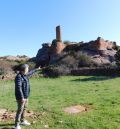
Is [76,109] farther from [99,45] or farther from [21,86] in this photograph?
[99,45]

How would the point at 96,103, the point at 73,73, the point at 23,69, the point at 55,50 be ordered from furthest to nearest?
the point at 55,50 → the point at 73,73 → the point at 96,103 → the point at 23,69

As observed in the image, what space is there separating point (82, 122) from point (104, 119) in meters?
0.81

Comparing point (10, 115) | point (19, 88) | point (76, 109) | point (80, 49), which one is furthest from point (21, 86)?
point (80, 49)

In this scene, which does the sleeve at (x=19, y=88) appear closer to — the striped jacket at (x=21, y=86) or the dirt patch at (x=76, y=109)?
the striped jacket at (x=21, y=86)

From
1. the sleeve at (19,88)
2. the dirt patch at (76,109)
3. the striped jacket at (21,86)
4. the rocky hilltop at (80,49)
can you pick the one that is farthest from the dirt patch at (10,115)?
the rocky hilltop at (80,49)

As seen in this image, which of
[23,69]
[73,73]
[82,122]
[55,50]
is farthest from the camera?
[55,50]

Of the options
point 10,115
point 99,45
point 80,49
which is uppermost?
point 99,45

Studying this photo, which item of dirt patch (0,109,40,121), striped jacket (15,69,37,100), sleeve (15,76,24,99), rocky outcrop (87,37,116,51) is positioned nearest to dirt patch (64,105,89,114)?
dirt patch (0,109,40,121)

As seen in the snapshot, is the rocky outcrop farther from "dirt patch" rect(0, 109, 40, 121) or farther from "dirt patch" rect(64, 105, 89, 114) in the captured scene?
"dirt patch" rect(0, 109, 40, 121)

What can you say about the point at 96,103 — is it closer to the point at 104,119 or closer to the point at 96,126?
the point at 104,119

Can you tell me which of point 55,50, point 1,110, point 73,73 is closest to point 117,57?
point 73,73

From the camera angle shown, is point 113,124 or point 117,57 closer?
point 113,124

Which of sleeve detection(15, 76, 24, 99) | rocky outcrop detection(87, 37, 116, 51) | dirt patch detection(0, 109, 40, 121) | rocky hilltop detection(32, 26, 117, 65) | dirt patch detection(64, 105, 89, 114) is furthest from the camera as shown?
rocky outcrop detection(87, 37, 116, 51)

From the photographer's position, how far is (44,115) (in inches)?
411
